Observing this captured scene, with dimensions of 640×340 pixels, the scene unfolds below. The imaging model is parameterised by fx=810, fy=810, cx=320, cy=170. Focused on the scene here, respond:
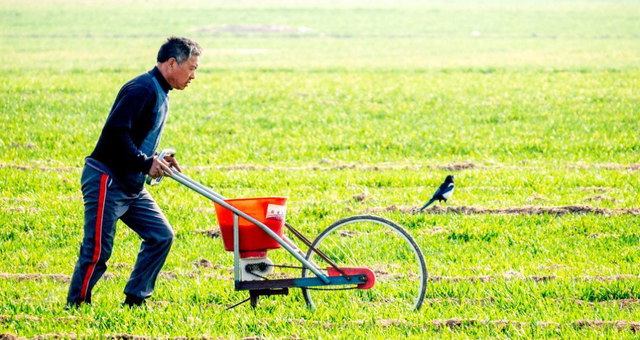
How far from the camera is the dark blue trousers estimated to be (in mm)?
5715

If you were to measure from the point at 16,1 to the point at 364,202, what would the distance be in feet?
312

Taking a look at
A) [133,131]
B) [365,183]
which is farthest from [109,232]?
[365,183]

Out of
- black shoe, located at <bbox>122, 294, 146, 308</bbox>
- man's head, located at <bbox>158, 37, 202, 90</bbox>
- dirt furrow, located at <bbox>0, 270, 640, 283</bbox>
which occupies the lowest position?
dirt furrow, located at <bbox>0, 270, 640, 283</bbox>

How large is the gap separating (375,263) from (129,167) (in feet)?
7.84

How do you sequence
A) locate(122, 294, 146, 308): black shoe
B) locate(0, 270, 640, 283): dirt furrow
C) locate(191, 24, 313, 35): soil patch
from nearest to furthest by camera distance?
locate(122, 294, 146, 308): black shoe
locate(0, 270, 640, 283): dirt furrow
locate(191, 24, 313, 35): soil patch

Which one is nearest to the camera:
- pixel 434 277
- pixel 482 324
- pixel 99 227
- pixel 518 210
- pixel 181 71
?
→ pixel 482 324

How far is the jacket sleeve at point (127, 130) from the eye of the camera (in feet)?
18.3

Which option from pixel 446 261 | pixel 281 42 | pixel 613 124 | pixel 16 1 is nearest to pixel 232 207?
pixel 446 261

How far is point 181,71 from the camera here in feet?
19.1

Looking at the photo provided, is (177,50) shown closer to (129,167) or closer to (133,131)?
(133,131)

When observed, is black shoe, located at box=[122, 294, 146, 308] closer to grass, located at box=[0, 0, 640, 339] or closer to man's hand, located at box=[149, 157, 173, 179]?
grass, located at box=[0, 0, 640, 339]

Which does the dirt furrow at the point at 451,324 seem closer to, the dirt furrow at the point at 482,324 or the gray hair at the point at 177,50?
the dirt furrow at the point at 482,324

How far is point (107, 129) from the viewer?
563cm

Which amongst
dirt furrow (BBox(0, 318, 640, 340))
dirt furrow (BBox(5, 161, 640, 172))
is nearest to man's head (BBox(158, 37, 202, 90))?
dirt furrow (BBox(0, 318, 640, 340))
